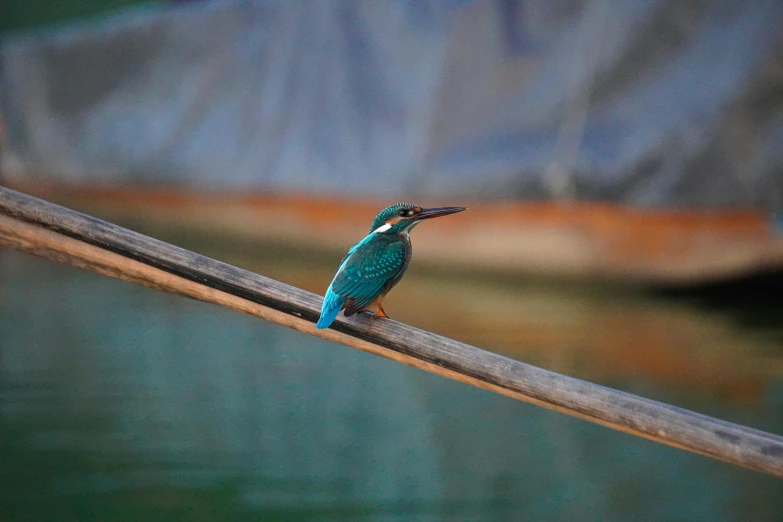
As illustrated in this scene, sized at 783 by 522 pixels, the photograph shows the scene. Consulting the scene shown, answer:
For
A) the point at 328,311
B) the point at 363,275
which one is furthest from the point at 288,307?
the point at 363,275

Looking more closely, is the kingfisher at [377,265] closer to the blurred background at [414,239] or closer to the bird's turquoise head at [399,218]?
the bird's turquoise head at [399,218]

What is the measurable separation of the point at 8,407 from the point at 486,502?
110 centimetres

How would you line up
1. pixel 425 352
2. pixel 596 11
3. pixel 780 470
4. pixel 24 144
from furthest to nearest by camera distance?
pixel 24 144, pixel 596 11, pixel 425 352, pixel 780 470

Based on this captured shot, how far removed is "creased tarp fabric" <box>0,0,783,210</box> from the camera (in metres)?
1.73

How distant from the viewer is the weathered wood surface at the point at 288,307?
757mm

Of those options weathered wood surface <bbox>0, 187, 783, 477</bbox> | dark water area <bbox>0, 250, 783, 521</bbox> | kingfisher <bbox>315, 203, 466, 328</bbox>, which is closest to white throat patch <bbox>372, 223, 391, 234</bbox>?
kingfisher <bbox>315, 203, 466, 328</bbox>

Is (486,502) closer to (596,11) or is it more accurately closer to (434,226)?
(434,226)

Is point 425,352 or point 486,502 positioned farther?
point 486,502

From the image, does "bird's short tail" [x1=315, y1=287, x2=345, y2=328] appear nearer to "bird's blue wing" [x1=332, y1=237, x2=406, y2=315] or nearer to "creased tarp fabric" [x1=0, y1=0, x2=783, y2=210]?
"bird's blue wing" [x1=332, y1=237, x2=406, y2=315]

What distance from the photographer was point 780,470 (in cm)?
70

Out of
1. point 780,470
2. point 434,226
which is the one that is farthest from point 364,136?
point 780,470

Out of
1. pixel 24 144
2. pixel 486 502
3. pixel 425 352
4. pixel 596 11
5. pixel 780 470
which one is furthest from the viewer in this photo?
pixel 24 144

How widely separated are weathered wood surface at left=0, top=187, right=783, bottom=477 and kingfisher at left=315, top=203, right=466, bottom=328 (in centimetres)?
3

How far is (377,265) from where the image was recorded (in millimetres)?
1011
